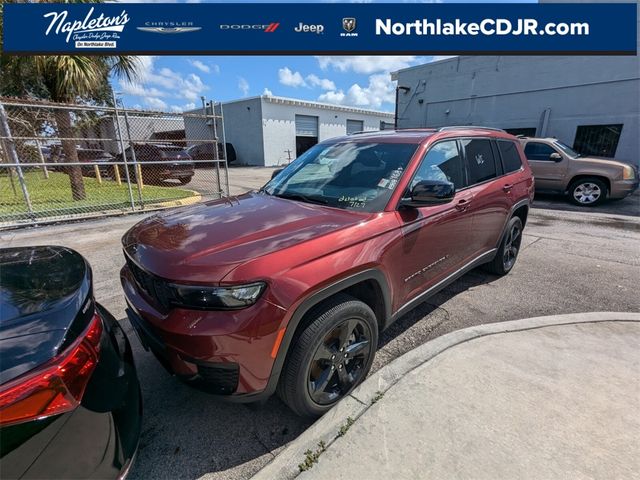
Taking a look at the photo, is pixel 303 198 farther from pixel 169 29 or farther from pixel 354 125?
pixel 354 125

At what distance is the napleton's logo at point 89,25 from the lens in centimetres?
788

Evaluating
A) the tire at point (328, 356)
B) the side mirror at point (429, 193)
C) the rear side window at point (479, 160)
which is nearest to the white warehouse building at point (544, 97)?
the rear side window at point (479, 160)

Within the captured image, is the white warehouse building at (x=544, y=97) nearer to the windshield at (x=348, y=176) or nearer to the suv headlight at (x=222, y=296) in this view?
the windshield at (x=348, y=176)

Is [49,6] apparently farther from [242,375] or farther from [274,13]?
[242,375]

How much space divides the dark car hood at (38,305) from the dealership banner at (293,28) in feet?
29.0

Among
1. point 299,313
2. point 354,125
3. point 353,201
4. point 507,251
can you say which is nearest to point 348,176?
point 353,201

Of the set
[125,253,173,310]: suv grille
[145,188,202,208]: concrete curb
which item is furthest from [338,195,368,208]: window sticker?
[145,188,202,208]: concrete curb

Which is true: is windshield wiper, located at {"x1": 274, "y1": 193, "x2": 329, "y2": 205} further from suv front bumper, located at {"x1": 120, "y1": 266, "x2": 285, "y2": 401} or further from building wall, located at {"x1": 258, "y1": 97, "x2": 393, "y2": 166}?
building wall, located at {"x1": 258, "y1": 97, "x2": 393, "y2": 166}

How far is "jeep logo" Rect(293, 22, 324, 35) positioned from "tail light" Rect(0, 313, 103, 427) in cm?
1016

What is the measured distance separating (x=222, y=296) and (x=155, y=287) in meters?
0.47

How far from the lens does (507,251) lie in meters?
4.36

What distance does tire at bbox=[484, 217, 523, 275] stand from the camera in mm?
4137

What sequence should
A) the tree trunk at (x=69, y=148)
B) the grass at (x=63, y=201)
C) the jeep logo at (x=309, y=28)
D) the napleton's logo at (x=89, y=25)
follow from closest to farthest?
the grass at (x=63, y=201), the napleton's logo at (x=89, y=25), the tree trunk at (x=69, y=148), the jeep logo at (x=309, y=28)

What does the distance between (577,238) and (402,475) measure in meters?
6.39
